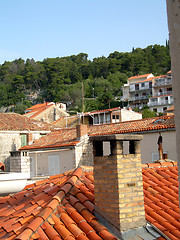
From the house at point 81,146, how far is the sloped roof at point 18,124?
165 inches

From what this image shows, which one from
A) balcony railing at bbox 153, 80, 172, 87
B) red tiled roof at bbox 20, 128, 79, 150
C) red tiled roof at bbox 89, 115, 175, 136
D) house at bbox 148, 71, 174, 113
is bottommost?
red tiled roof at bbox 20, 128, 79, 150

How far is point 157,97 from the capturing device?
246ft

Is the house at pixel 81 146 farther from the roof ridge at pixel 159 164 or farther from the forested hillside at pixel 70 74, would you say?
the forested hillside at pixel 70 74

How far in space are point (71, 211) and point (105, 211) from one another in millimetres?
634

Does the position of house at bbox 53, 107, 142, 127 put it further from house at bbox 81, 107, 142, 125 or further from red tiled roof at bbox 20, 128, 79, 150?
red tiled roof at bbox 20, 128, 79, 150

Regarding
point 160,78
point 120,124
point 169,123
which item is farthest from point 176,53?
point 160,78

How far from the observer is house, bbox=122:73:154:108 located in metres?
82.8

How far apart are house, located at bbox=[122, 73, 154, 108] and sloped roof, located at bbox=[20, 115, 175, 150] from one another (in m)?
55.3

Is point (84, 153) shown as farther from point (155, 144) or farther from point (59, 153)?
point (155, 144)

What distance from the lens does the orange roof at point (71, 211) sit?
5.11 meters

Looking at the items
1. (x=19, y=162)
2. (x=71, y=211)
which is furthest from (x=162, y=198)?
(x=19, y=162)

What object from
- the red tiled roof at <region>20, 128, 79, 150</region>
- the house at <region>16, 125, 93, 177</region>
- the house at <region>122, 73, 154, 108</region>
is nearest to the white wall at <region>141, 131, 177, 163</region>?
the house at <region>16, 125, 93, 177</region>

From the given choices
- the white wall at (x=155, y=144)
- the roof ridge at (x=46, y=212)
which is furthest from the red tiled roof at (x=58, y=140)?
the roof ridge at (x=46, y=212)

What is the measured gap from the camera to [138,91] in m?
85.9
